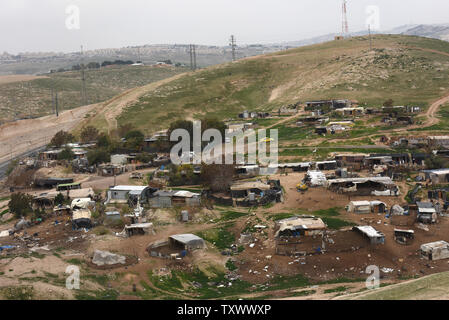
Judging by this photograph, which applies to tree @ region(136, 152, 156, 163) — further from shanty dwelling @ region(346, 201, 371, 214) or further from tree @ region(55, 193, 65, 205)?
shanty dwelling @ region(346, 201, 371, 214)

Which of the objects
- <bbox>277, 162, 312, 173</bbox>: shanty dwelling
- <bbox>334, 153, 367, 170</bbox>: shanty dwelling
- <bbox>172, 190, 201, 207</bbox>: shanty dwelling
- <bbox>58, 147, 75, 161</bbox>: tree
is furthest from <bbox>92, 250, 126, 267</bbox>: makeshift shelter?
<bbox>58, 147, 75, 161</bbox>: tree

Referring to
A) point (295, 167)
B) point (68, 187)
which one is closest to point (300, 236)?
point (295, 167)

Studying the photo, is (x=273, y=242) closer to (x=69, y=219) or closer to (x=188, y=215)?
(x=188, y=215)

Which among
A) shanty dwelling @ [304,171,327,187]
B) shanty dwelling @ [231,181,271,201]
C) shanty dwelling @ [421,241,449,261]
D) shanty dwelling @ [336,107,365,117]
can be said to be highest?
shanty dwelling @ [336,107,365,117]

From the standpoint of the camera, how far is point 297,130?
47.9 meters

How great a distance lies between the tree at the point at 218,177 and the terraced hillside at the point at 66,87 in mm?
53398

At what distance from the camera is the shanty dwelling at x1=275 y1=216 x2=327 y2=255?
72.1 feet

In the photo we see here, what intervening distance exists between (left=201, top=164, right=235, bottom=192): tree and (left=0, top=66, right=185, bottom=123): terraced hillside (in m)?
53.4

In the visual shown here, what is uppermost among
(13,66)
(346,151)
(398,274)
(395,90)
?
(13,66)

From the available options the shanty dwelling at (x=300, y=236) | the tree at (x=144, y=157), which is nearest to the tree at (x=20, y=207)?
the tree at (x=144, y=157)

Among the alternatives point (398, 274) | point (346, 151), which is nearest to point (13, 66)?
point (346, 151)

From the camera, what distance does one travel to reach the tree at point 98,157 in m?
40.5

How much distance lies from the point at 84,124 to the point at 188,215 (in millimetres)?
40488

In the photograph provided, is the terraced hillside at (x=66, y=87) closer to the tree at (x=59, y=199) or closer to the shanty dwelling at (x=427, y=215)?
the tree at (x=59, y=199)
